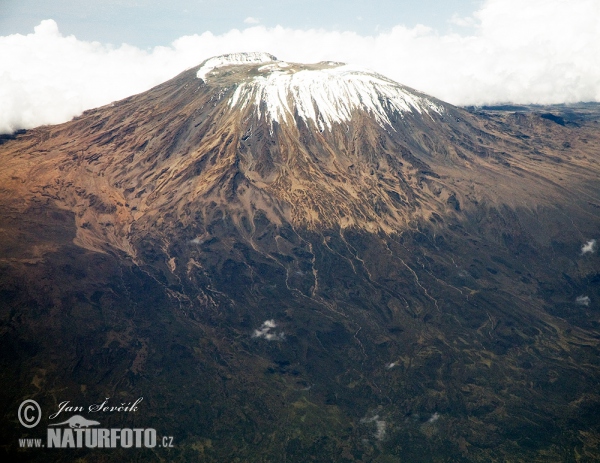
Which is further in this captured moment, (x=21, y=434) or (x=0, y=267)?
(x=0, y=267)

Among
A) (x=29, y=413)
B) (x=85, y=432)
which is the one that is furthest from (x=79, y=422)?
(x=29, y=413)

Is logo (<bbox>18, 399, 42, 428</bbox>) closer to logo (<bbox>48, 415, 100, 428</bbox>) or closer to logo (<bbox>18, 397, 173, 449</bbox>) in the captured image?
logo (<bbox>18, 397, 173, 449</bbox>)

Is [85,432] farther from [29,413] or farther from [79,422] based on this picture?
[29,413]

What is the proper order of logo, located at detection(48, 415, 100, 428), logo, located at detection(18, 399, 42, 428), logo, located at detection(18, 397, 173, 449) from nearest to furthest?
logo, located at detection(18, 397, 173, 449) < logo, located at detection(18, 399, 42, 428) < logo, located at detection(48, 415, 100, 428)

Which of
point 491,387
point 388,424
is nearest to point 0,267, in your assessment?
point 388,424

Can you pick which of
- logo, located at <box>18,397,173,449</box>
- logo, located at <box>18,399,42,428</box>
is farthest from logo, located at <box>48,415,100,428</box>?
logo, located at <box>18,399,42,428</box>

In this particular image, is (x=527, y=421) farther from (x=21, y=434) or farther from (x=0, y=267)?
(x=0, y=267)

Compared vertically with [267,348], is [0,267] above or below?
above

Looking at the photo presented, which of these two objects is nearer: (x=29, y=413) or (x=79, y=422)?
(x=29, y=413)
